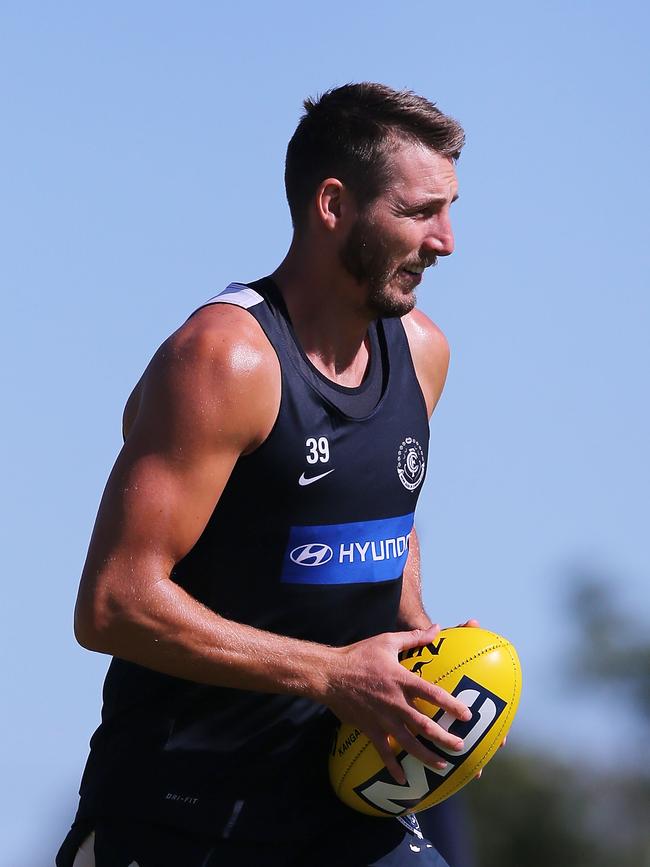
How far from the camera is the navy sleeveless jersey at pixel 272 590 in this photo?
5410mm

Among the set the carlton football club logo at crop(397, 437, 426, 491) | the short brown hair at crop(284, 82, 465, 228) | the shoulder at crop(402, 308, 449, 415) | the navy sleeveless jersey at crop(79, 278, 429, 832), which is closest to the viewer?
the navy sleeveless jersey at crop(79, 278, 429, 832)

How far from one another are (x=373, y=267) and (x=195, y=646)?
1372 millimetres

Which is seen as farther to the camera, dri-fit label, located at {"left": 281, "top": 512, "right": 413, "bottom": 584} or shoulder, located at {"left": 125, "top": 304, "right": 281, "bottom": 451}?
dri-fit label, located at {"left": 281, "top": 512, "right": 413, "bottom": 584}

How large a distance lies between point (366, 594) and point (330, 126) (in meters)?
1.56

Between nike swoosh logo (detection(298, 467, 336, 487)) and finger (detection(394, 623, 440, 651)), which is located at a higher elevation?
nike swoosh logo (detection(298, 467, 336, 487))

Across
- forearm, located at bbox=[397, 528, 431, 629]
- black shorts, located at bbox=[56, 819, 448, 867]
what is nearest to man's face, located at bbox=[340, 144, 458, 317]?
forearm, located at bbox=[397, 528, 431, 629]

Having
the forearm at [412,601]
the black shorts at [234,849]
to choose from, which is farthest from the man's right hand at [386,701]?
the forearm at [412,601]

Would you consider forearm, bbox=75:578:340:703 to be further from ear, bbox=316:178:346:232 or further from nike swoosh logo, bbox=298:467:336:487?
ear, bbox=316:178:346:232

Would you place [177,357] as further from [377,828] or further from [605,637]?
[605,637]

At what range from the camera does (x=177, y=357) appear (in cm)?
525

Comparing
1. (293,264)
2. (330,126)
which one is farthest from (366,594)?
(330,126)

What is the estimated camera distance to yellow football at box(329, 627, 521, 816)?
531cm

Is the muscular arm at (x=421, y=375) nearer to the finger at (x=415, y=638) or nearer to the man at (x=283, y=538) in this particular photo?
the man at (x=283, y=538)

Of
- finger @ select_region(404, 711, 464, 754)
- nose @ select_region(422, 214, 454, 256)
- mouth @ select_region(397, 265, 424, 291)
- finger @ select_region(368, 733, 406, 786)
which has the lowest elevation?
finger @ select_region(368, 733, 406, 786)
